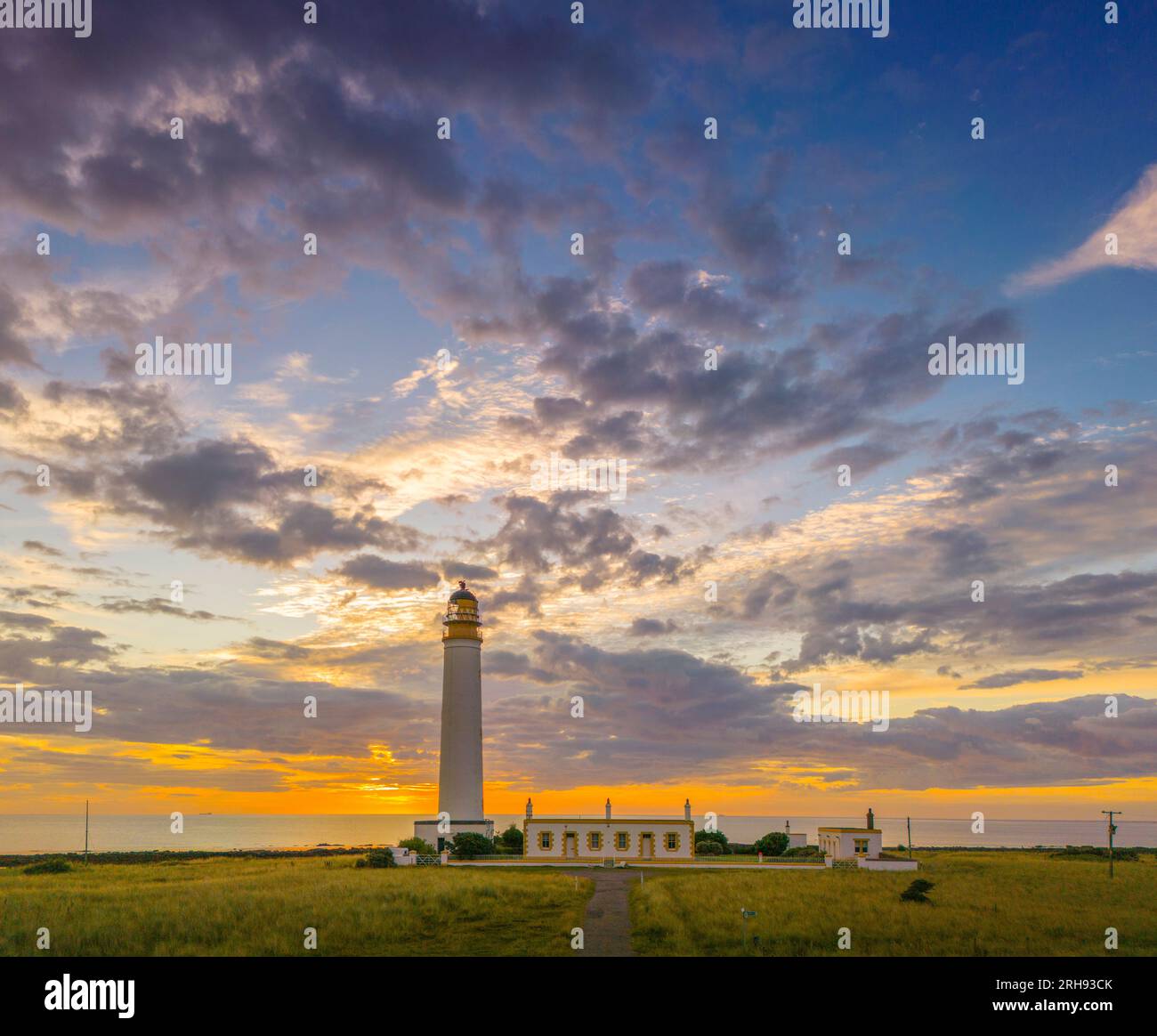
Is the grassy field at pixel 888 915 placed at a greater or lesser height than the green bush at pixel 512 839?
greater

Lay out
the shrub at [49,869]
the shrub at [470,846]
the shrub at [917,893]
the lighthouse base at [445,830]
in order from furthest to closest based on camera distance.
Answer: the lighthouse base at [445,830], the shrub at [470,846], the shrub at [49,869], the shrub at [917,893]

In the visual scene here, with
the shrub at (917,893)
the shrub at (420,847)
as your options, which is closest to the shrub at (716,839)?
the shrub at (420,847)

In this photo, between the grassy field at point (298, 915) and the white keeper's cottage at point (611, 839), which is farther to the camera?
the white keeper's cottage at point (611, 839)

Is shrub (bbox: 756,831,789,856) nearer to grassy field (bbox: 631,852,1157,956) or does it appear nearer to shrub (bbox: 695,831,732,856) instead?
shrub (bbox: 695,831,732,856)

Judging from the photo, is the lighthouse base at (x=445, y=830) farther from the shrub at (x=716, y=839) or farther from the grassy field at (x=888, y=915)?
the grassy field at (x=888, y=915)

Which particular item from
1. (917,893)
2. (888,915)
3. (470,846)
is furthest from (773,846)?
(888,915)
